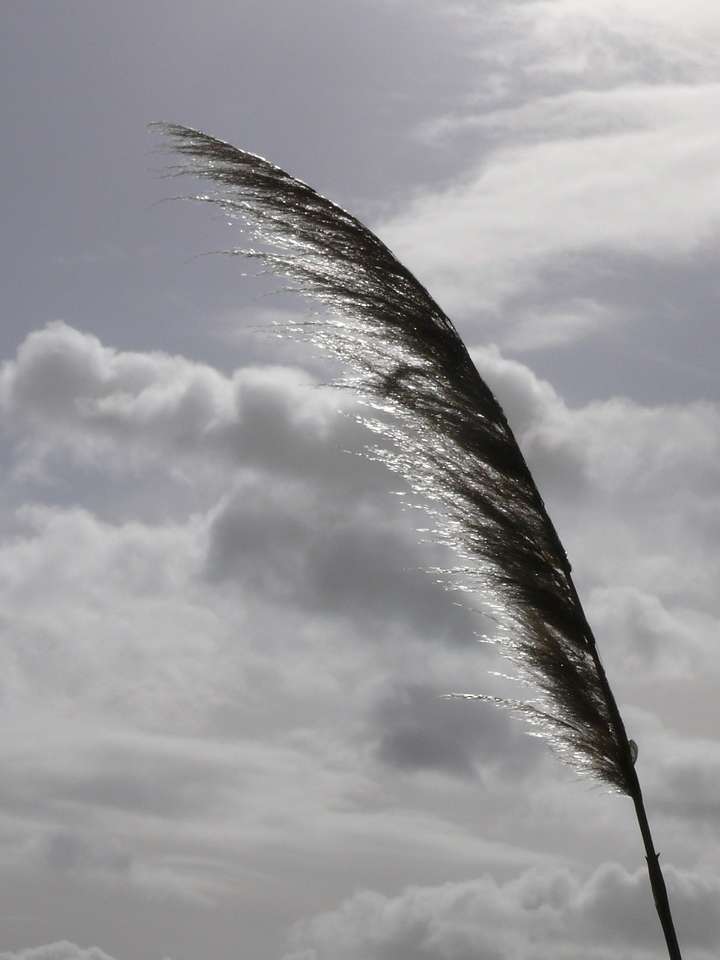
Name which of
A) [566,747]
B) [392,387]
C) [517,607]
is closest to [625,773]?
[566,747]

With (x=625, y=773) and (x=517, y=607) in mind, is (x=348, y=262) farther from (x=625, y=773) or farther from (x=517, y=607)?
(x=625, y=773)

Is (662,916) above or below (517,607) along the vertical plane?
below

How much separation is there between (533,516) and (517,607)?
278 mm

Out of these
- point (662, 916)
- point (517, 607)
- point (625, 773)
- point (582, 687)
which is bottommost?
point (662, 916)

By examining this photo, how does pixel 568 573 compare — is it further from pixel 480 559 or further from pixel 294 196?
pixel 294 196

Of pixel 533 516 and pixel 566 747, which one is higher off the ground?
pixel 533 516

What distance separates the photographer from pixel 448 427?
4.27 meters

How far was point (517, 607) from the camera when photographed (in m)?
4.27

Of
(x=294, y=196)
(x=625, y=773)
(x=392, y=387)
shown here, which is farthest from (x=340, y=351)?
(x=625, y=773)

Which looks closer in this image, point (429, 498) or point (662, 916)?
point (662, 916)

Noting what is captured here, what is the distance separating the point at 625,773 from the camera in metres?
4.09

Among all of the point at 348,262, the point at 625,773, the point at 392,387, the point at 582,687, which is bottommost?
the point at 625,773

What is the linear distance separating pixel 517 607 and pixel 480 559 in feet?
0.59

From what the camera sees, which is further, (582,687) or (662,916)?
(582,687)
